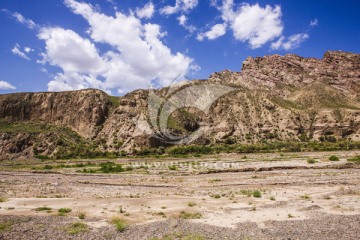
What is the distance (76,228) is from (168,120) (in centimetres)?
9051

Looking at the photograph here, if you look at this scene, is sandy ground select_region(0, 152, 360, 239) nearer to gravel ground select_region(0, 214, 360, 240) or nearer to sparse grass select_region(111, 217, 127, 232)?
gravel ground select_region(0, 214, 360, 240)

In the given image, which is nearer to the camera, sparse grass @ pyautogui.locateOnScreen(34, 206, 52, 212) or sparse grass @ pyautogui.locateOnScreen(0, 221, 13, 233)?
sparse grass @ pyautogui.locateOnScreen(0, 221, 13, 233)

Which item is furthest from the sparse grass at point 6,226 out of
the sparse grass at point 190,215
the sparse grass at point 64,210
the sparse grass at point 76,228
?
the sparse grass at point 190,215

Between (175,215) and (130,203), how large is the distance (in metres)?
4.96

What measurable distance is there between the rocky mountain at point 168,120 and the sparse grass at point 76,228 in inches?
2910

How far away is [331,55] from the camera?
198 meters

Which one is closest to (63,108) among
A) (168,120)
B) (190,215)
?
(168,120)

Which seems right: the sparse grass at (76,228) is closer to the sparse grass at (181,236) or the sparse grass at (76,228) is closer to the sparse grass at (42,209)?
the sparse grass at (181,236)

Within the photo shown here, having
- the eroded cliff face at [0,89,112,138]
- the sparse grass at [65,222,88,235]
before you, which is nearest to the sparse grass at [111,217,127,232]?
the sparse grass at [65,222,88,235]

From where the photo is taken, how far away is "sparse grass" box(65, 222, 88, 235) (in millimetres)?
14094

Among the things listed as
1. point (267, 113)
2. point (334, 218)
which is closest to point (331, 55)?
point (267, 113)

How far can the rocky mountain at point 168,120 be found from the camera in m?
94.5

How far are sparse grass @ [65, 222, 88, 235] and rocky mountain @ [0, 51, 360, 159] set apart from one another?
73.9m

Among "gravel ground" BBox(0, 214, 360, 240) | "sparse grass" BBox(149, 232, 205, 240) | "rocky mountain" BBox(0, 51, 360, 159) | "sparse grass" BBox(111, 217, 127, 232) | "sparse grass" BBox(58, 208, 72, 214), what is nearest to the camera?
"sparse grass" BBox(149, 232, 205, 240)
